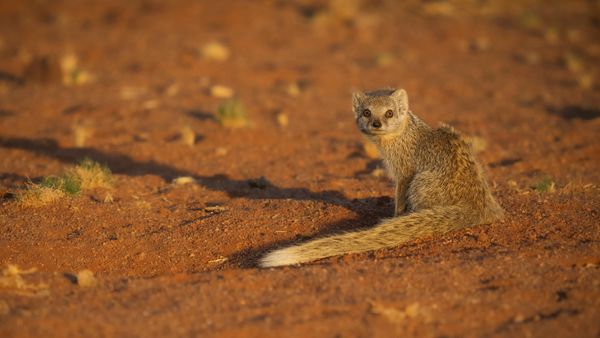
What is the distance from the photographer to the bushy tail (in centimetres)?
554

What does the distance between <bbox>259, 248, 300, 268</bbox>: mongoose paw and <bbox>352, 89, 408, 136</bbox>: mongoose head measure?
5.68 ft

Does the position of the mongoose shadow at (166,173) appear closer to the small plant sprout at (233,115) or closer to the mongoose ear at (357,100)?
the mongoose ear at (357,100)

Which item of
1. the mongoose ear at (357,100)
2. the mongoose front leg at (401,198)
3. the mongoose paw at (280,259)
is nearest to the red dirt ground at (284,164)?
the mongoose paw at (280,259)

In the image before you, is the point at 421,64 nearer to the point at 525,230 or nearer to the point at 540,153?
the point at 540,153

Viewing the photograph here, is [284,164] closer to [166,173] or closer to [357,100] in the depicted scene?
[166,173]

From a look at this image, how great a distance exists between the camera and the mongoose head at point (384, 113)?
21.6 ft

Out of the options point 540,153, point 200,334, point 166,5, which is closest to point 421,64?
point 540,153

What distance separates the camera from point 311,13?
791 inches

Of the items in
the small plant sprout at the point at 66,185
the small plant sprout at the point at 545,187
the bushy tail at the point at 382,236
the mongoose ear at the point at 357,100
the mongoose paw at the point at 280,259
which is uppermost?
the mongoose ear at the point at 357,100

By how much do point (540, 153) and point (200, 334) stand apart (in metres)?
7.04

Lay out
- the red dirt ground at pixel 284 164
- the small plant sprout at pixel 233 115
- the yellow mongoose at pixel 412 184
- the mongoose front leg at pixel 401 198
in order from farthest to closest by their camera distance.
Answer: the small plant sprout at pixel 233 115
the mongoose front leg at pixel 401 198
the yellow mongoose at pixel 412 184
the red dirt ground at pixel 284 164

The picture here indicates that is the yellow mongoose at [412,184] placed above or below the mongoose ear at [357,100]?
Answer: below

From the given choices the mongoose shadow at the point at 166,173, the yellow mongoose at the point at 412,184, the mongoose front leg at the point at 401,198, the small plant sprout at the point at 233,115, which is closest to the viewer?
the yellow mongoose at the point at 412,184

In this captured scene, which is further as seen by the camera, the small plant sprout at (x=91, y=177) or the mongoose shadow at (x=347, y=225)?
the small plant sprout at (x=91, y=177)
